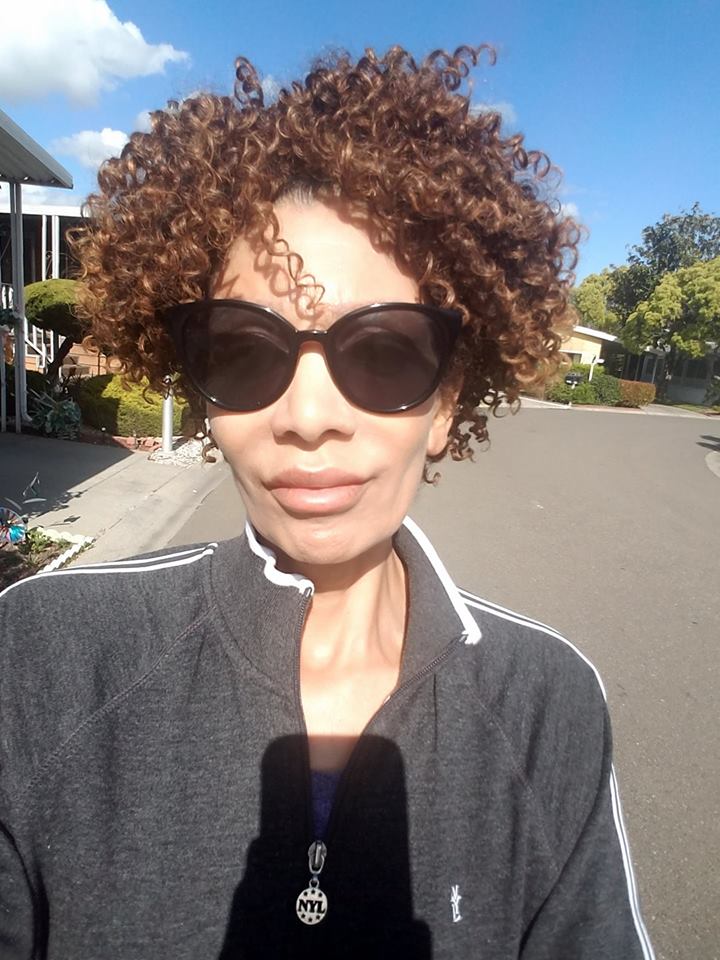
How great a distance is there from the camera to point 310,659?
4.49 feet

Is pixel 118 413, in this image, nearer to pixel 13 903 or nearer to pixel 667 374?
pixel 13 903

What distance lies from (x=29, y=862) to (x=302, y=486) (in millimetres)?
730

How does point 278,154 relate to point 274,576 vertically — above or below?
above

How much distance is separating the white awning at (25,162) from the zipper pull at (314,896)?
25.9 ft

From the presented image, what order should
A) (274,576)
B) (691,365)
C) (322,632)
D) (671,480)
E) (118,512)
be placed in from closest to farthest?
(274,576) → (322,632) → (118,512) → (671,480) → (691,365)

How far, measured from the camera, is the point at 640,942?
114 centimetres

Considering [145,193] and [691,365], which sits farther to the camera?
[691,365]

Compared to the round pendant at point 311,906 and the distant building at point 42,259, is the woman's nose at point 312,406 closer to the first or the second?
the round pendant at point 311,906

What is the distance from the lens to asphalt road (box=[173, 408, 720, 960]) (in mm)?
2891

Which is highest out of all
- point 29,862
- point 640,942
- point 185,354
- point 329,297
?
point 329,297

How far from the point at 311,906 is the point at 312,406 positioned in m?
0.84

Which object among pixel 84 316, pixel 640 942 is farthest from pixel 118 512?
pixel 640 942

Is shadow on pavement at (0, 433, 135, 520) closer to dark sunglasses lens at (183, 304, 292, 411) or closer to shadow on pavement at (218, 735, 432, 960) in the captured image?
dark sunglasses lens at (183, 304, 292, 411)

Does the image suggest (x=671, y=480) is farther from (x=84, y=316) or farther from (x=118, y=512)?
(x=84, y=316)
